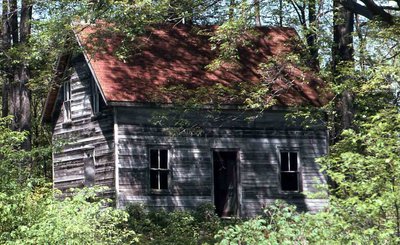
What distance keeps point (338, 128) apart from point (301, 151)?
2.37 meters

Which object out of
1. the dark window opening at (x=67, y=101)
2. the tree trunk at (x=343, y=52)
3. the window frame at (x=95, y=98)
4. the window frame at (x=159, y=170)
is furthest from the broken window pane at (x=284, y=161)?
the dark window opening at (x=67, y=101)

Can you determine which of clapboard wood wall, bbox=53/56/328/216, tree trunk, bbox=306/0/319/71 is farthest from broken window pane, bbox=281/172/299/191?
tree trunk, bbox=306/0/319/71

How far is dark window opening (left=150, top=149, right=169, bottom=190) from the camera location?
25859 mm

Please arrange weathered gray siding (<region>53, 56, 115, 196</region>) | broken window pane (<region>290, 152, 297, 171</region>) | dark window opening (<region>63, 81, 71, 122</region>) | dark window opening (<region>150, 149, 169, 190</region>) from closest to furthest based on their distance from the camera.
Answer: dark window opening (<region>150, 149, 169, 190</region>) < weathered gray siding (<region>53, 56, 115, 196</region>) < broken window pane (<region>290, 152, 297, 171</region>) < dark window opening (<region>63, 81, 71, 122</region>)

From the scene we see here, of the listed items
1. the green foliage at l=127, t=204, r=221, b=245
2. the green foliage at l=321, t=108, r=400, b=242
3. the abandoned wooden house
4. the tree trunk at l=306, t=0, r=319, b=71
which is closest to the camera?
the green foliage at l=321, t=108, r=400, b=242

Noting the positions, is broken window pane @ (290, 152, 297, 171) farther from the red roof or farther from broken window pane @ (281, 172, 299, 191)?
the red roof

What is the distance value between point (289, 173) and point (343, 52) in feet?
19.1

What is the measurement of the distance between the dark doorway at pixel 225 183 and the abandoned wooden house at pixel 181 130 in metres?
0.04

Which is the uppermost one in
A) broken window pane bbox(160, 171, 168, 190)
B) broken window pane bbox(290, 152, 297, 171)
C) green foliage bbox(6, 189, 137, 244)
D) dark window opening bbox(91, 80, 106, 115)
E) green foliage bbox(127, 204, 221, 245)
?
dark window opening bbox(91, 80, 106, 115)

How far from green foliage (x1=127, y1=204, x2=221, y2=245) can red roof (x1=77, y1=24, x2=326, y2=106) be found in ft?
12.2

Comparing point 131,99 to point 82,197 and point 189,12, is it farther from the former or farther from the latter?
point 82,197

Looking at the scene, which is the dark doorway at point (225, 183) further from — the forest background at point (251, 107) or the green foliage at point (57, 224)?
the green foliage at point (57, 224)

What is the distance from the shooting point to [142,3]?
19938 millimetres

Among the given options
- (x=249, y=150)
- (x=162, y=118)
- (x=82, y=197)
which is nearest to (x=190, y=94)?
(x=162, y=118)
